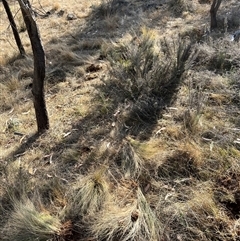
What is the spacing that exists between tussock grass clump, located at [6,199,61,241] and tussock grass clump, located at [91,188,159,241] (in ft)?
1.01

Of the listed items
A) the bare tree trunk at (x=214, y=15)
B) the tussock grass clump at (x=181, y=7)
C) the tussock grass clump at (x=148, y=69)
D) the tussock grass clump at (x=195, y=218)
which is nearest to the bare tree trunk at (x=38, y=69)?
the tussock grass clump at (x=148, y=69)

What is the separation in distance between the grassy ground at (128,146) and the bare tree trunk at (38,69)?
0.14 meters

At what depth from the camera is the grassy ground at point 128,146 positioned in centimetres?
246

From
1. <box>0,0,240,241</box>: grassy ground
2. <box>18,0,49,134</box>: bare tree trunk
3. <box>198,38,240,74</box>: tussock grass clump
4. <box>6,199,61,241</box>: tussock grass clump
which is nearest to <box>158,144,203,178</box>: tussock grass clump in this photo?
<box>0,0,240,241</box>: grassy ground

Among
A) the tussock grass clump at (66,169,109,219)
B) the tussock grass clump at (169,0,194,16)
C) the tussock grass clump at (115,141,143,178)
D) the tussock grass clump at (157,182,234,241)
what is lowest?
the tussock grass clump at (169,0,194,16)

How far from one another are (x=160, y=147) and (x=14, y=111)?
2.16 metres

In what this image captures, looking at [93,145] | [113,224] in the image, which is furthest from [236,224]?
[93,145]

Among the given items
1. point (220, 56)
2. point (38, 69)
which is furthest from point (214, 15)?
point (38, 69)

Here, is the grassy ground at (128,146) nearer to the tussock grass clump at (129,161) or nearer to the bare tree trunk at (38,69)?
the tussock grass clump at (129,161)

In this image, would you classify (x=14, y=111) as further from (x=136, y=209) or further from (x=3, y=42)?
(x=3, y=42)

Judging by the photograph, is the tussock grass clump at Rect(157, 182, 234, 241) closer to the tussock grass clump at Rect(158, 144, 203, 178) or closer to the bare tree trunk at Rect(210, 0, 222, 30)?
the tussock grass clump at Rect(158, 144, 203, 178)

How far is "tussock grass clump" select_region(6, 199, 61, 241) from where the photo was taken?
2443 mm

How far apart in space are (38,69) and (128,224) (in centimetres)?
186

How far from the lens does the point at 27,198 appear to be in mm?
2730
